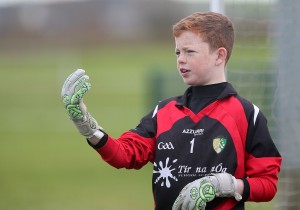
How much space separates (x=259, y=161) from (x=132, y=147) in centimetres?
62

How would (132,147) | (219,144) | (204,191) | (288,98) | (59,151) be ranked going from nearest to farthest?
(204,191), (219,144), (132,147), (288,98), (59,151)

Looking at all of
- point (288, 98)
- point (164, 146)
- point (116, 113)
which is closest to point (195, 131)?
point (164, 146)

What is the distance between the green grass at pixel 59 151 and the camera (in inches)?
331

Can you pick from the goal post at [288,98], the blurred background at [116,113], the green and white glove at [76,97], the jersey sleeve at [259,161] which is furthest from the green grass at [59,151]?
the green and white glove at [76,97]

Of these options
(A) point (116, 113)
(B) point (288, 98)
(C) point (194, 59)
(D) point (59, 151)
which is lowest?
(A) point (116, 113)

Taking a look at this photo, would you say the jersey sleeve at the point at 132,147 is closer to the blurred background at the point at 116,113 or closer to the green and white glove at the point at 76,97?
the green and white glove at the point at 76,97

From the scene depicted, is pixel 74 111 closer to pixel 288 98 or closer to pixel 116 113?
pixel 288 98

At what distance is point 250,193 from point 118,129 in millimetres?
11095

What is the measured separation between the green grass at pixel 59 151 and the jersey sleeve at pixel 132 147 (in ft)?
7.20

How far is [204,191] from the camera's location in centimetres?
366

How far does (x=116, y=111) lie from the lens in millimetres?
18969

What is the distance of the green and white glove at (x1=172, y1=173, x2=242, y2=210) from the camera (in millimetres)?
3660

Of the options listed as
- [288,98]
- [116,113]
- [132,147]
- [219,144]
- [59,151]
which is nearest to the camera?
[219,144]

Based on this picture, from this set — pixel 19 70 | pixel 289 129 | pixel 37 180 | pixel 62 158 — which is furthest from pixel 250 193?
pixel 19 70
